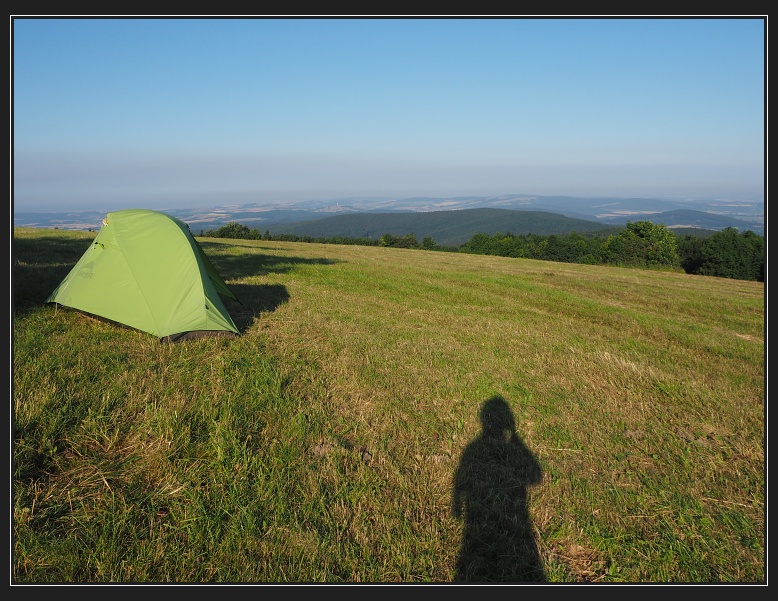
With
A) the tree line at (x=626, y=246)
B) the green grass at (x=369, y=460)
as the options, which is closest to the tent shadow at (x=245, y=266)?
the green grass at (x=369, y=460)

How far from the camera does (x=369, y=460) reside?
501cm

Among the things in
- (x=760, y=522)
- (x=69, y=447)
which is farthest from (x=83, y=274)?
(x=760, y=522)

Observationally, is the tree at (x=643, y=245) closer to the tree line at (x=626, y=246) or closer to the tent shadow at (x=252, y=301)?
the tree line at (x=626, y=246)

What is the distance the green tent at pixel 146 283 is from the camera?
27.4 ft

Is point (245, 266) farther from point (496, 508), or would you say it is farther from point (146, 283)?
point (496, 508)

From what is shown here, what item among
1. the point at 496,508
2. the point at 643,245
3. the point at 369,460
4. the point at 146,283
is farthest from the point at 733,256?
the point at 146,283

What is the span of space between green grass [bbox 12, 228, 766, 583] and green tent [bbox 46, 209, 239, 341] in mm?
395

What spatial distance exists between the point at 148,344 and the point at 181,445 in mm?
3715

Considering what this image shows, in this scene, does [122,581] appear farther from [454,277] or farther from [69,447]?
[454,277]

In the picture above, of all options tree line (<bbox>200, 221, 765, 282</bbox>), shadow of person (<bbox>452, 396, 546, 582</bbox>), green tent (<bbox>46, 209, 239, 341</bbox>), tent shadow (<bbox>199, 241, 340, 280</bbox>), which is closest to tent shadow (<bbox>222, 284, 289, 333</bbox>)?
green tent (<bbox>46, 209, 239, 341</bbox>)

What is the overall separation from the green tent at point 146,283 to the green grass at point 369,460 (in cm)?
40

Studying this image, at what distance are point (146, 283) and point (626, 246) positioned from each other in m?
82.5

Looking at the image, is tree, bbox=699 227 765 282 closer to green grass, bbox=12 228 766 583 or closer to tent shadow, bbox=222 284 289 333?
green grass, bbox=12 228 766 583

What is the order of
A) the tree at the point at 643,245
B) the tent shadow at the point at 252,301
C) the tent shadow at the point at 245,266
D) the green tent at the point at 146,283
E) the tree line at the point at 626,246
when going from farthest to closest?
the tree at the point at 643,245 → the tree line at the point at 626,246 → the tent shadow at the point at 245,266 → the tent shadow at the point at 252,301 → the green tent at the point at 146,283
